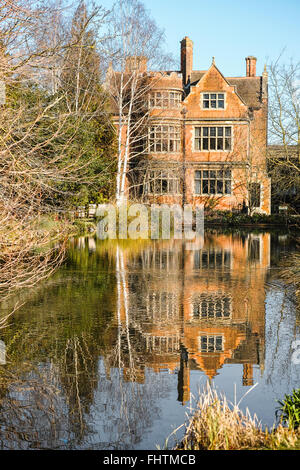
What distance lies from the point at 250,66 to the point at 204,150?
9960mm

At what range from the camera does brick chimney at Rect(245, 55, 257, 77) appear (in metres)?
43.2

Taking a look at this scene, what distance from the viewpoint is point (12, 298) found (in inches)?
464

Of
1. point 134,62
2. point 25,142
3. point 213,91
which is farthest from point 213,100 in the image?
point 25,142

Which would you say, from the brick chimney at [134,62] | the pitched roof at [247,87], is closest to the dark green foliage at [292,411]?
the brick chimney at [134,62]

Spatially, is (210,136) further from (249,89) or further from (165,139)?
(249,89)

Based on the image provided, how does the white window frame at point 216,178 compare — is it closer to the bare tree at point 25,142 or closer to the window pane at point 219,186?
the window pane at point 219,186

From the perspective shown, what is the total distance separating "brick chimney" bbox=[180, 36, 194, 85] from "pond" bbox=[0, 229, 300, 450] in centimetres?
2777

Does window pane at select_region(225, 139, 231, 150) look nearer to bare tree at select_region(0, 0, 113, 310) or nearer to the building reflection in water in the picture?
the building reflection in water

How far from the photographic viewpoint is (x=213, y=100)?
124 feet

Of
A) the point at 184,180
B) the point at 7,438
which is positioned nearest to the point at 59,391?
the point at 7,438

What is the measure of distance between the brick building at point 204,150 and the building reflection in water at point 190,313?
59.6ft

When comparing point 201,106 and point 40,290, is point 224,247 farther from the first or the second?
point 201,106

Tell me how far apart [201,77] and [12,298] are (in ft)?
101

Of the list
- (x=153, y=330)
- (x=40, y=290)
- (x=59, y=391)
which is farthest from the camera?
(x=40, y=290)
